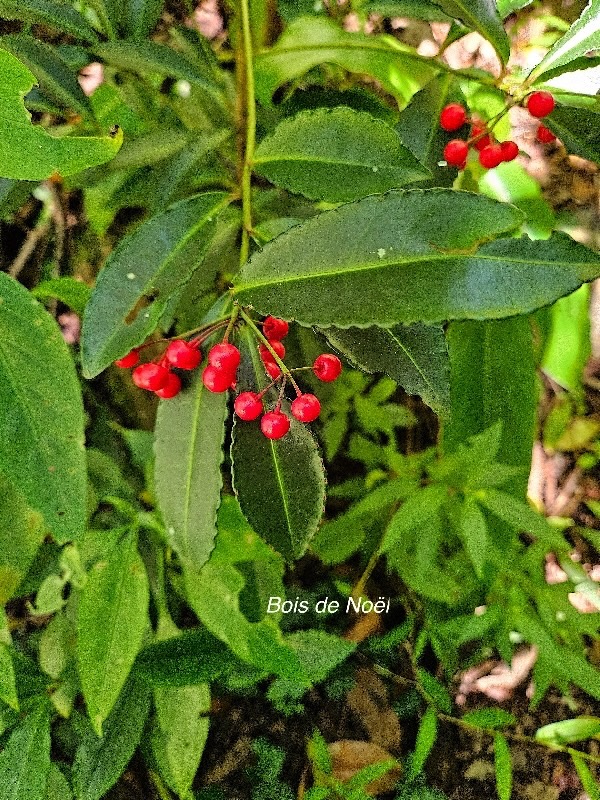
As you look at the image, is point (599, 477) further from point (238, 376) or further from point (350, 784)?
point (238, 376)

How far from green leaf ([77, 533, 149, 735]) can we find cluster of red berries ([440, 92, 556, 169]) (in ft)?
2.23

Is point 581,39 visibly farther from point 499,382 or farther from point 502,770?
point 502,770

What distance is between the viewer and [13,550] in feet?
2.80

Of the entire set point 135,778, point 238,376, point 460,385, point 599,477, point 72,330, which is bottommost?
point 135,778

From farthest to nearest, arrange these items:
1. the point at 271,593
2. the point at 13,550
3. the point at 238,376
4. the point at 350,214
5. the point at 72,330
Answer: the point at 72,330, the point at 271,593, the point at 13,550, the point at 238,376, the point at 350,214

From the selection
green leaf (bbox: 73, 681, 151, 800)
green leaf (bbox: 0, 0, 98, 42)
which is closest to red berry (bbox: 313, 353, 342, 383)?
green leaf (bbox: 0, 0, 98, 42)

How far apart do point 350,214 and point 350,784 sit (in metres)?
1.01

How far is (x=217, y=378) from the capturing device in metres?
0.65

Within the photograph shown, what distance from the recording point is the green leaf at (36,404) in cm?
61

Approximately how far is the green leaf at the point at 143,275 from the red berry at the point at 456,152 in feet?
0.97

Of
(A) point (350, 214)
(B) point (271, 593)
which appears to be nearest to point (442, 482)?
(B) point (271, 593)

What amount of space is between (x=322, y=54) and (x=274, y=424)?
565mm

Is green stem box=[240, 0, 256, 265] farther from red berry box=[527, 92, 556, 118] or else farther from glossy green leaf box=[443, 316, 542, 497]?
glossy green leaf box=[443, 316, 542, 497]

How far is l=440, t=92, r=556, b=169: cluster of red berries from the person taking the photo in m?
0.77
